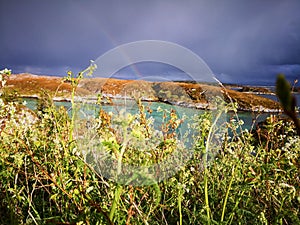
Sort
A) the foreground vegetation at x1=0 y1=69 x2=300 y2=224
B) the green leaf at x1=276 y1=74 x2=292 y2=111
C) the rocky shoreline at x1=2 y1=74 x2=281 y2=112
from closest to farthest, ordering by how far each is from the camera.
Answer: the green leaf at x1=276 y1=74 x2=292 y2=111
the foreground vegetation at x1=0 y1=69 x2=300 y2=224
the rocky shoreline at x1=2 y1=74 x2=281 y2=112

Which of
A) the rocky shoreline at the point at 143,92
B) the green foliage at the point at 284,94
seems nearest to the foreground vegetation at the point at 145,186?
the rocky shoreline at the point at 143,92

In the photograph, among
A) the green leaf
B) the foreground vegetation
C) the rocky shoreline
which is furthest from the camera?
the rocky shoreline

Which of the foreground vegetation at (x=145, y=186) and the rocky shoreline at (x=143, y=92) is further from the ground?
the rocky shoreline at (x=143, y=92)

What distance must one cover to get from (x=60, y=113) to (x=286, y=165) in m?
1.82

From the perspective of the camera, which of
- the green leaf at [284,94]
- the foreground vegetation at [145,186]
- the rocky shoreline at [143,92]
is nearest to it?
the green leaf at [284,94]

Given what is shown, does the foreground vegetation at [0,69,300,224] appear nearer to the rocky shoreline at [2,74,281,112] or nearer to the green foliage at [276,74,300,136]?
the rocky shoreline at [2,74,281,112]

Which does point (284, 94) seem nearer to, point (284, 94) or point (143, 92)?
point (284, 94)

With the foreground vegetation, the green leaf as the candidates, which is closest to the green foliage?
the green leaf

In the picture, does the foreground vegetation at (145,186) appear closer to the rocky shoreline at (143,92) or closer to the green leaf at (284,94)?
the rocky shoreline at (143,92)

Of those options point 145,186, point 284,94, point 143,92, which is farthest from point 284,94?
point 143,92

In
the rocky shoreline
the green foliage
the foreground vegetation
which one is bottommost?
the foreground vegetation

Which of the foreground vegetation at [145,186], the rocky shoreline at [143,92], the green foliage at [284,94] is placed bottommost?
the foreground vegetation at [145,186]

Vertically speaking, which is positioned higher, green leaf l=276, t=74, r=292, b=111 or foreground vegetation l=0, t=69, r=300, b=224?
green leaf l=276, t=74, r=292, b=111

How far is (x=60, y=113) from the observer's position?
2709 millimetres
